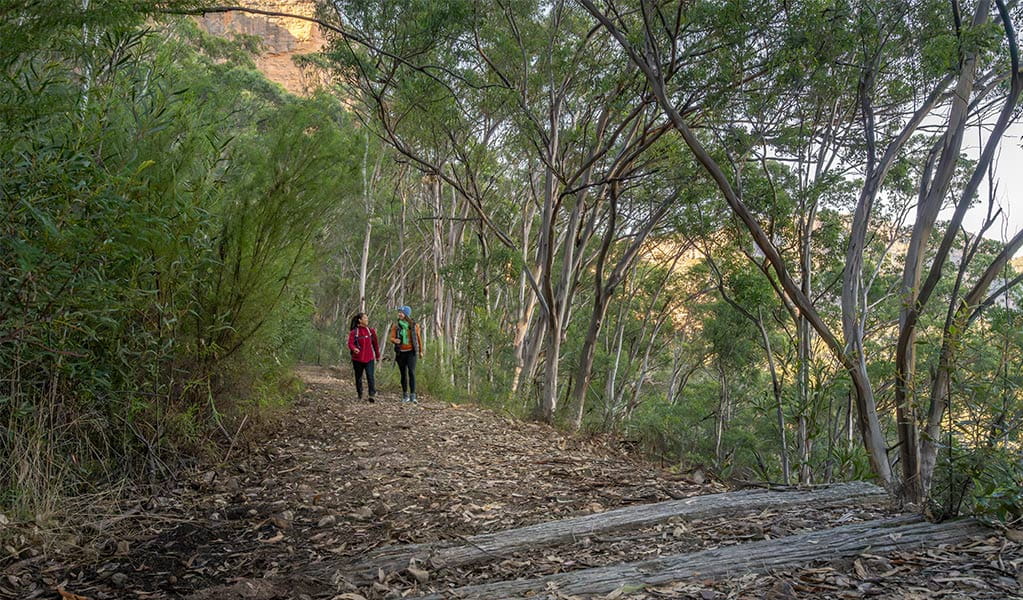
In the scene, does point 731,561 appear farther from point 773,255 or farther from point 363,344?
point 363,344

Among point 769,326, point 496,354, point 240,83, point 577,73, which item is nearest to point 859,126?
point 577,73

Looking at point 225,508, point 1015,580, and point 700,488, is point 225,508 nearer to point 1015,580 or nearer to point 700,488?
point 700,488

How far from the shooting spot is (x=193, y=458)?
513cm

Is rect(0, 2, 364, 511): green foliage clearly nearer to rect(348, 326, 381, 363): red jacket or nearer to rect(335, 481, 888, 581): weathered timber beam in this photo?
rect(335, 481, 888, 581): weathered timber beam

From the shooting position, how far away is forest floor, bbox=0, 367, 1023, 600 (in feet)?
8.87

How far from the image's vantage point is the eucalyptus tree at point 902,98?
674 centimetres

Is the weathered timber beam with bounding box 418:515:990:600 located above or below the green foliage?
below

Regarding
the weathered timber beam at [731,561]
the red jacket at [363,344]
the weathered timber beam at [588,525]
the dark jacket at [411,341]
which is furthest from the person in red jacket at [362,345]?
the weathered timber beam at [731,561]

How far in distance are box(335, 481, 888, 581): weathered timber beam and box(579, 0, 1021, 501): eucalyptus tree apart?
251 centimetres

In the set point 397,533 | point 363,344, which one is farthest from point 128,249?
point 363,344

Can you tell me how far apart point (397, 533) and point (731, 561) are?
197 centimetres

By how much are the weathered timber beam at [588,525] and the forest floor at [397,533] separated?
0.27 feet

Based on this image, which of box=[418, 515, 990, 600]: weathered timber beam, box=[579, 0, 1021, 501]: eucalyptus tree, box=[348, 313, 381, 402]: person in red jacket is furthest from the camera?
→ box=[348, 313, 381, 402]: person in red jacket

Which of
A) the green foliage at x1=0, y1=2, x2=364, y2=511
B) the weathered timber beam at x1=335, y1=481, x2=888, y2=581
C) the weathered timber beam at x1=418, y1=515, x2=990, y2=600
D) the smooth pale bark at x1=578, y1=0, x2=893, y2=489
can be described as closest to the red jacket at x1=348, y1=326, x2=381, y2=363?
the green foliage at x1=0, y1=2, x2=364, y2=511
